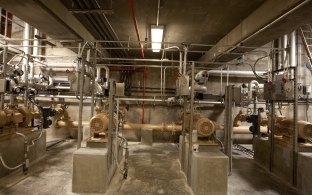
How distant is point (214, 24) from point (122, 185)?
12.1 feet

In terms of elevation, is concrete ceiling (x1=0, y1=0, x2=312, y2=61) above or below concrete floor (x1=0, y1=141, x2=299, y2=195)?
above

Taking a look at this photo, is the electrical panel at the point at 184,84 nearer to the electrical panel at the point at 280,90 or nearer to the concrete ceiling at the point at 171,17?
the concrete ceiling at the point at 171,17

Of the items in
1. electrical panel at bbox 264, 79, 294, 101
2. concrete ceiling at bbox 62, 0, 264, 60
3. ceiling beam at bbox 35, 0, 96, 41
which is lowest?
electrical panel at bbox 264, 79, 294, 101

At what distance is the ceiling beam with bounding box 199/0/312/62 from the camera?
2844 millimetres

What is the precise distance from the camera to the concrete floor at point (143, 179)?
3.47 metres

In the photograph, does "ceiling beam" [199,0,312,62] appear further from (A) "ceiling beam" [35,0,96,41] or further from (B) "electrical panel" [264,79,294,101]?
(A) "ceiling beam" [35,0,96,41]

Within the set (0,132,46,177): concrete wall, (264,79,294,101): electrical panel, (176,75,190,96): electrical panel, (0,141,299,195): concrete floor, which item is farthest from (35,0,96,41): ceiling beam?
(264,79,294,101): electrical panel

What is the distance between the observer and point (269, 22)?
11.0ft

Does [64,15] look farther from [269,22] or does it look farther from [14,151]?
[269,22]

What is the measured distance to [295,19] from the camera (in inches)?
123

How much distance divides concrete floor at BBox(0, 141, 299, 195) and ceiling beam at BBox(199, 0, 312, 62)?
2.63 meters

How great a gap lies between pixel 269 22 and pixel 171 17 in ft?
6.01

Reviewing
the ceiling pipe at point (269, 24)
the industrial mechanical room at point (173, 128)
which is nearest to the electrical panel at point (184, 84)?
the industrial mechanical room at point (173, 128)

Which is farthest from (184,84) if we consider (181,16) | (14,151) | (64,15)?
(14,151)
